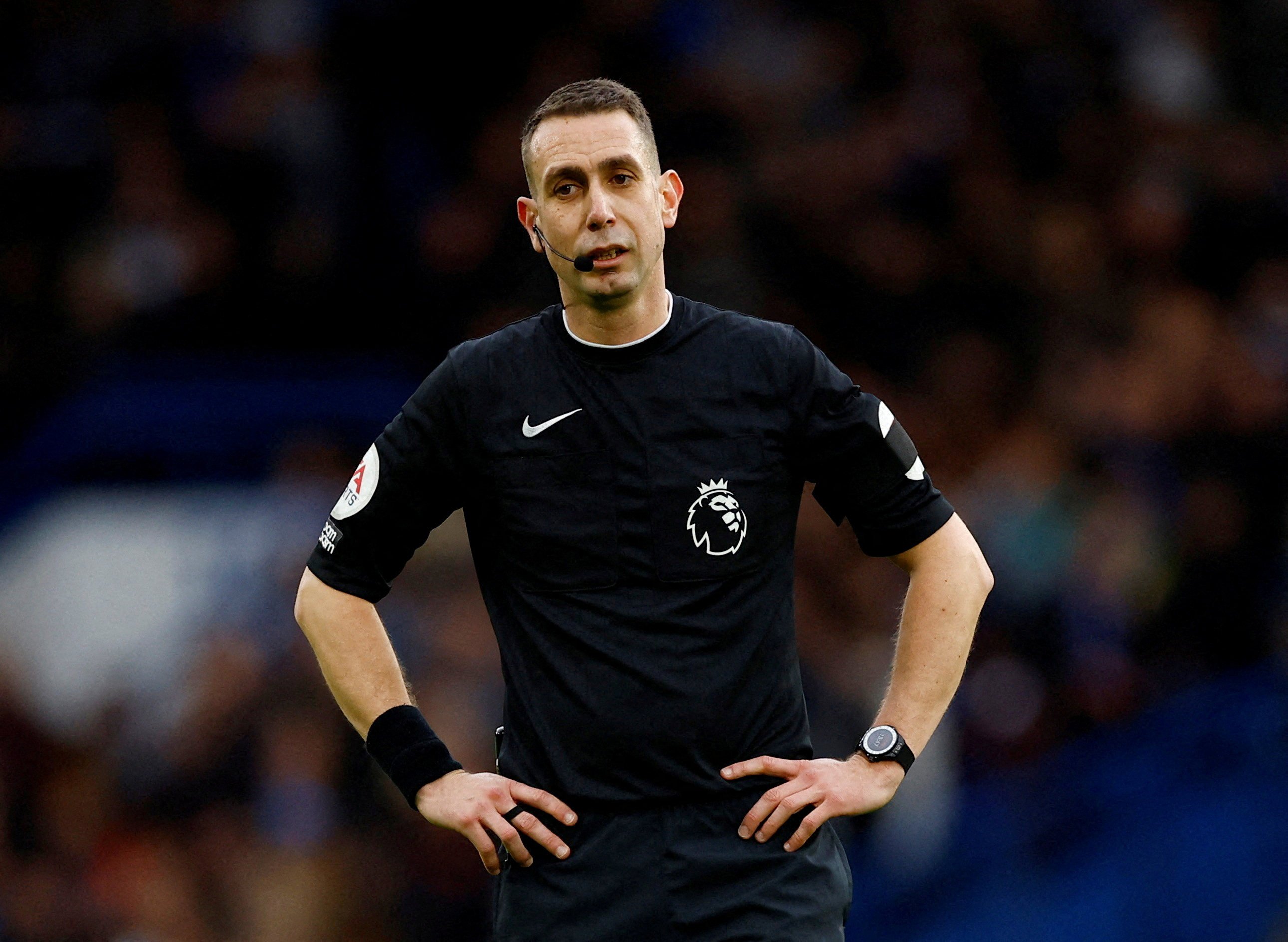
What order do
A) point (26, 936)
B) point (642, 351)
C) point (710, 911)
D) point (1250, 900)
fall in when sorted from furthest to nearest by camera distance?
point (26, 936)
point (1250, 900)
point (642, 351)
point (710, 911)

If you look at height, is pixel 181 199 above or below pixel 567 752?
above

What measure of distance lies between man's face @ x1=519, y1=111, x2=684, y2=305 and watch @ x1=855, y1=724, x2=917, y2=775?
1.06 meters

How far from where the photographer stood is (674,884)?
3.32m

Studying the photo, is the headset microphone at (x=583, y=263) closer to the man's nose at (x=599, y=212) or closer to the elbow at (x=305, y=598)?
the man's nose at (x=599, y=212)

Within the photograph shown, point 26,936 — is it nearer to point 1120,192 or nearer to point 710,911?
point 710,911

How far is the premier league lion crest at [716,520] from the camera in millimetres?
3459

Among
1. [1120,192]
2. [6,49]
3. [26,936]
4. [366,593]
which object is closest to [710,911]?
[366,593]

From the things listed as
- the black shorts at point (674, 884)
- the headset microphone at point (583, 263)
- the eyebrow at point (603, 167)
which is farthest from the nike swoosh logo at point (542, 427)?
the black shorts at point (674, 884)

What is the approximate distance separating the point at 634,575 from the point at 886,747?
655mm

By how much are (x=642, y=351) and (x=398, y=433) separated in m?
0.54

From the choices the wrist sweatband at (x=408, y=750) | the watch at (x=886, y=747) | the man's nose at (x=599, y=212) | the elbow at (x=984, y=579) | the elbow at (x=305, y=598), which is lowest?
the watch at (x=886, y=747)

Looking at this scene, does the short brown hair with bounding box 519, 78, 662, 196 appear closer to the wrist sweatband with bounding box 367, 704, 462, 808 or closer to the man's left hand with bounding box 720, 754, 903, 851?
the wrist sweatband with bounding box 367, 704, 462, 808

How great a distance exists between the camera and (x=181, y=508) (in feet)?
26.1

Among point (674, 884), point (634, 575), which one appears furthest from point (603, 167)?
point (674, 884)
